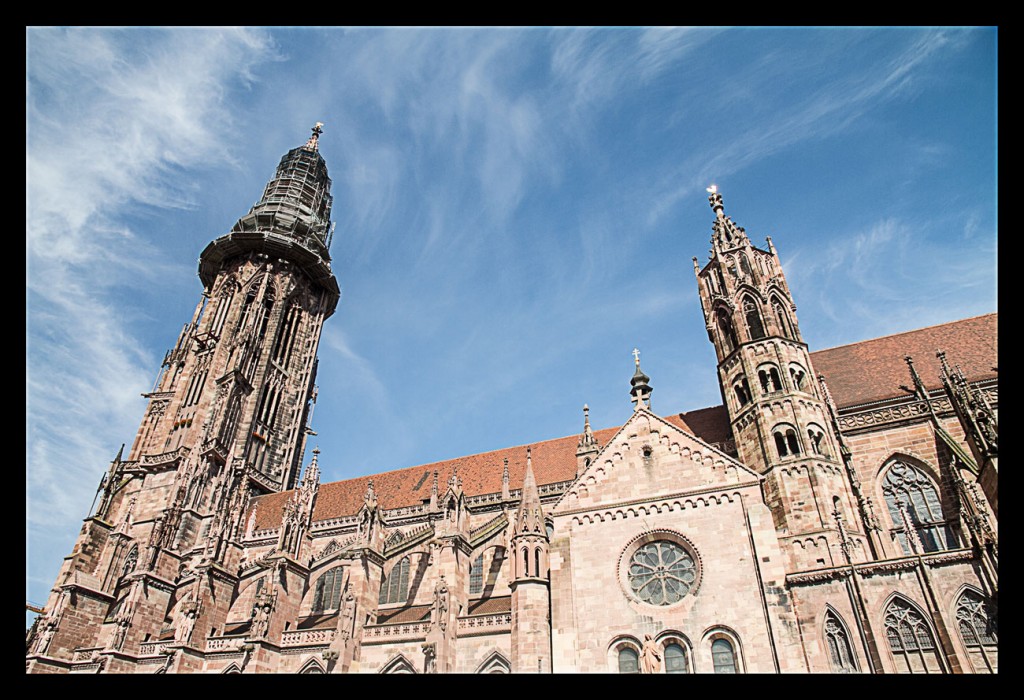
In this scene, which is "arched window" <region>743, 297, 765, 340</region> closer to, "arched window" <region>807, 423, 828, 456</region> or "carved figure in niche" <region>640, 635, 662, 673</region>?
"arched window" <region>807, 423, 828, 456</region>

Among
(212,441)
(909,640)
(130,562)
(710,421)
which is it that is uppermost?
(212,441)

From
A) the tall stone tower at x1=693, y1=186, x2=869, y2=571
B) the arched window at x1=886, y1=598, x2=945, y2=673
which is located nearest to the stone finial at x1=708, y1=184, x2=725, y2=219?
the tall stone tower at x1=693, y1=186, x2=869, y2=571

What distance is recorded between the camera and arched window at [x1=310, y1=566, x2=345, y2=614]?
79.6 feet

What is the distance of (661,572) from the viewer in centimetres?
1638

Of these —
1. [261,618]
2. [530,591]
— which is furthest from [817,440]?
[261,618]

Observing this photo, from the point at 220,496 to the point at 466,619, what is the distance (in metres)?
18.4

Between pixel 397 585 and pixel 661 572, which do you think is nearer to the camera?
pixel 661 572

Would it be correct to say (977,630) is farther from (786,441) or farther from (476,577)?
(476,577)

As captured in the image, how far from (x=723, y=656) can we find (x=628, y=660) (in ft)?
7.67

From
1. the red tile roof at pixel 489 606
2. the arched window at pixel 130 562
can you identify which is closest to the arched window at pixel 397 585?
the red tile roof at pixel 489 606

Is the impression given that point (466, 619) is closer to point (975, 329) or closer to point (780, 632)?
point (780, 632)
